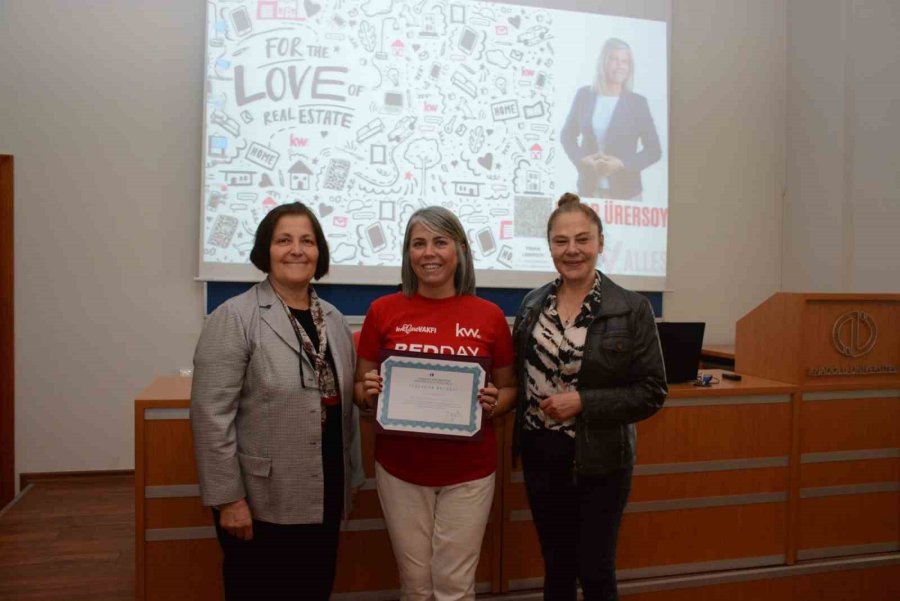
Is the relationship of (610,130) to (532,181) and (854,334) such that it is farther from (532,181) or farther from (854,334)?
(854,334)

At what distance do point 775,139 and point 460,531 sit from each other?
191 inches

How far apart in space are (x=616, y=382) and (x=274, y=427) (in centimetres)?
100

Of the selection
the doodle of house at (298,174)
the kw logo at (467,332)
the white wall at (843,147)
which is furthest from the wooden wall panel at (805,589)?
the doodle of house at (298,174)

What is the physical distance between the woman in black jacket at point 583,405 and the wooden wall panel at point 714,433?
0.85 m

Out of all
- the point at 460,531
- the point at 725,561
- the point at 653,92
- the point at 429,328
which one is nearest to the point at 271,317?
the point at 429,328

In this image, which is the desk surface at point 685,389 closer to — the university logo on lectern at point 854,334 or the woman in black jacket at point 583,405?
the university logo on lectern at point 854,334

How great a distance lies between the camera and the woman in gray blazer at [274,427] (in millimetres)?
1607

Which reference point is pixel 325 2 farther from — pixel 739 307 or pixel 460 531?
pixel 739 307

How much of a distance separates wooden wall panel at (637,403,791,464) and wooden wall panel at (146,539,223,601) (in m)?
1.77

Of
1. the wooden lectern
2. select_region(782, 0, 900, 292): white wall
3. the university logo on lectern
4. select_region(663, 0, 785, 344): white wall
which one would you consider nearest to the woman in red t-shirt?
the wooden lectern

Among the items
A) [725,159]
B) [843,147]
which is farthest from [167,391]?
[843,147]

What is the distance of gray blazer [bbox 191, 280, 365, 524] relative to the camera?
1.60 metres

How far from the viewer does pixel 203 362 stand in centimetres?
162

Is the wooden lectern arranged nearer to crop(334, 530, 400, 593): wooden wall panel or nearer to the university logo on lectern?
the university logo on lectern
